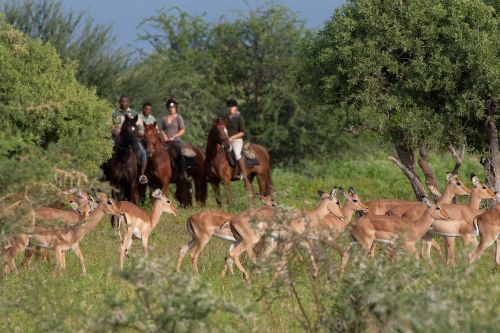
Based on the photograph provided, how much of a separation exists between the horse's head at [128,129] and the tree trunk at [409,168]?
217 inches

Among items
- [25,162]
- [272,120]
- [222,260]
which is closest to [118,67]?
[272,120]

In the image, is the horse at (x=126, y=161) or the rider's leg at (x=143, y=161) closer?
the horse at (x=126, y=161)

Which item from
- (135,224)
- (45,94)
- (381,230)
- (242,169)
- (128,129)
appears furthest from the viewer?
(242,169)

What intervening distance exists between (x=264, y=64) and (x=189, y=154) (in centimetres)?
1343

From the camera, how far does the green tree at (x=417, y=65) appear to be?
2392cm

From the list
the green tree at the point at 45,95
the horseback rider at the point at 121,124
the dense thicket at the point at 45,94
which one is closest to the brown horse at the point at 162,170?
the horseback rider at the point at 121,124

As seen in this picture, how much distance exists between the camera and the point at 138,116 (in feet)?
81.0

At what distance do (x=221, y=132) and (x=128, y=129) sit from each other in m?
3.03

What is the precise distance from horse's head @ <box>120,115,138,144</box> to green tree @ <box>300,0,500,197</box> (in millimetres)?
4121

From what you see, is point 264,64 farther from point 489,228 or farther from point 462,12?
point 489,228

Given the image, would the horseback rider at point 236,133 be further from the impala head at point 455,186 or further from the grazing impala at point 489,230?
the grazing impala at point 489,230

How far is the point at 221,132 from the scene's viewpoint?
26.4 metres

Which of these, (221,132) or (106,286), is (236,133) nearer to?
(221,132)

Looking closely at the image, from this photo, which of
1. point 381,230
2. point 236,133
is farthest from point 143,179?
point 381,230
